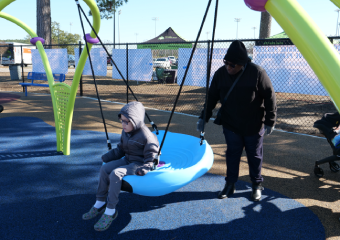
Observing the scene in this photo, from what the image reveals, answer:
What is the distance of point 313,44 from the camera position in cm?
125

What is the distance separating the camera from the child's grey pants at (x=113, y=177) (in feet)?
8.60

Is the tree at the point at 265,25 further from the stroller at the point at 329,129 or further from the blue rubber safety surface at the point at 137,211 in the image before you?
the blue rubber safety surface at the point at 137,211

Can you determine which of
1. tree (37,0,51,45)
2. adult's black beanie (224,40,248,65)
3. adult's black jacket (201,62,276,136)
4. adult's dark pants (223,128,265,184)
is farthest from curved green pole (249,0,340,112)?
tree (37,0,51,45)

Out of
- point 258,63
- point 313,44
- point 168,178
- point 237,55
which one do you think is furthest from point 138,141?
point 258,63

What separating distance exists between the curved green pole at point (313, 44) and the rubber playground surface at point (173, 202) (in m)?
1.89

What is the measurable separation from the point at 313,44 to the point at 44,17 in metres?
14.5

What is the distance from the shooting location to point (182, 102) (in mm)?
11039

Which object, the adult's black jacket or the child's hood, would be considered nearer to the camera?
the child's hood

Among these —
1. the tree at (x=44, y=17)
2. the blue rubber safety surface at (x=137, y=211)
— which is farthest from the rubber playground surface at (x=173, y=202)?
the tree at (x=44, y=17)

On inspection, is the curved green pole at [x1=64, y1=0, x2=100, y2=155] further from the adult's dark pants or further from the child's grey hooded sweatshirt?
the adult's dark pants

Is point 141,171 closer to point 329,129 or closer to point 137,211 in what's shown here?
point 137,211

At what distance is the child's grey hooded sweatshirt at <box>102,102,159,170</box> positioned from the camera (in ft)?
9.05

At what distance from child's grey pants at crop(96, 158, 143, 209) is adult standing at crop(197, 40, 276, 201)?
1.05m

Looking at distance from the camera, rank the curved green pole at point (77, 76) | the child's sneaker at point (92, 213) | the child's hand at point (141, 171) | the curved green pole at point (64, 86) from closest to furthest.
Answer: the child's hand at point (141, 171) < the child's sneaker at point (92, 213) < the curved green pole at point (77, 76) < the curved green pole at point (64, 86)
